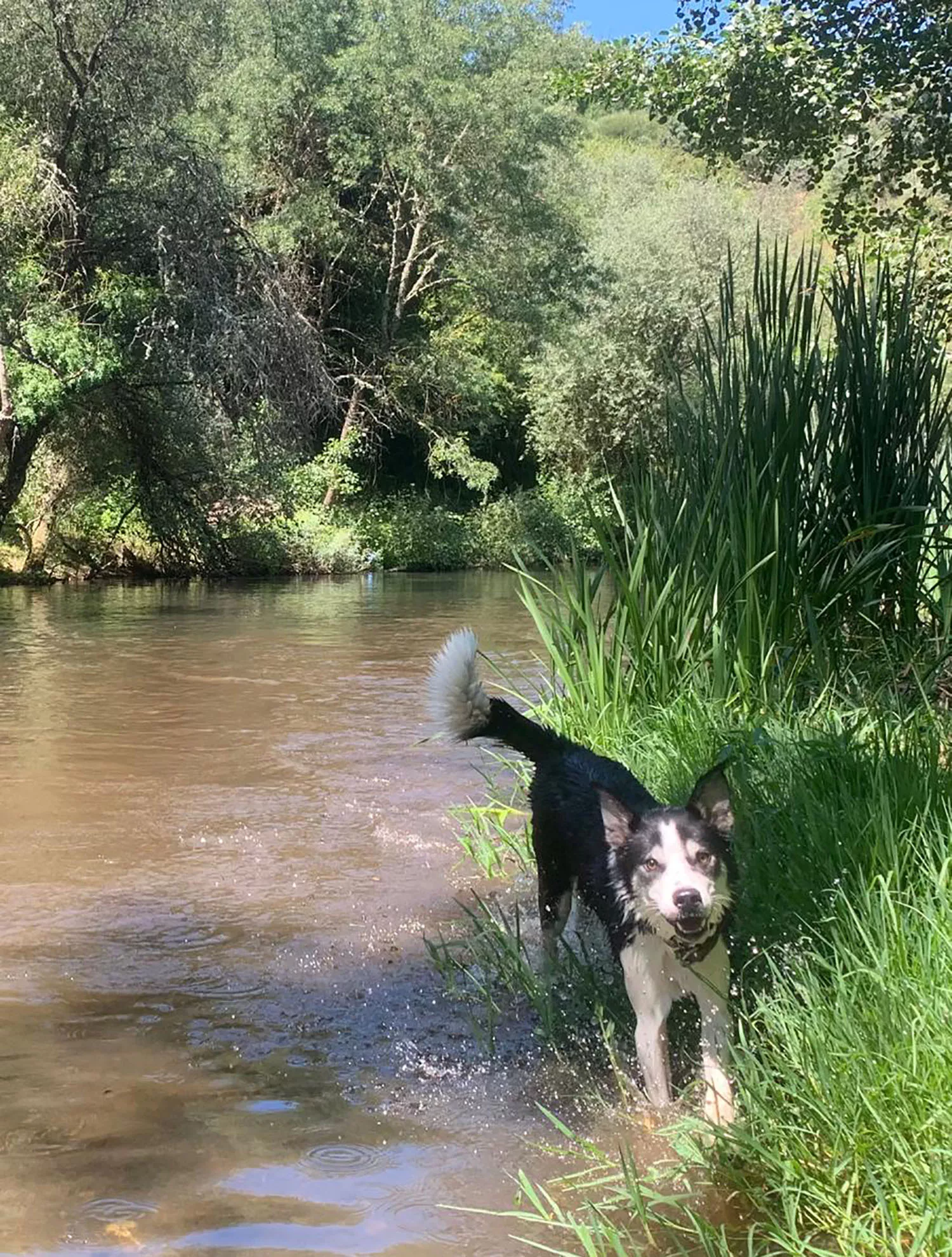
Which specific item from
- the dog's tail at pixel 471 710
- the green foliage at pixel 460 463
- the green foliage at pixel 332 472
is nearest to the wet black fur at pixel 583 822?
the dog's tail at pixel 471 710

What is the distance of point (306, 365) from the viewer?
22.0m

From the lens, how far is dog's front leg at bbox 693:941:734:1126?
10.1 feet

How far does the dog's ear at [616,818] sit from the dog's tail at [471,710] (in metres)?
1.15

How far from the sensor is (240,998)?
4164 millimetres

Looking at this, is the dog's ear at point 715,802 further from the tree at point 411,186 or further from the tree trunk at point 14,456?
the tree at point 411,186

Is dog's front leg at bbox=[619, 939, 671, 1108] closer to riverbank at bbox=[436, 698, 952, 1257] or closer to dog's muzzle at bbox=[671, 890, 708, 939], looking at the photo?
riverbank at bbox=[436, 698, 952, 1257]

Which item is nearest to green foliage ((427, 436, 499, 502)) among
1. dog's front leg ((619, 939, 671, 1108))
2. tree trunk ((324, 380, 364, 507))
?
tree trunk ((324, 380, 364, 507))

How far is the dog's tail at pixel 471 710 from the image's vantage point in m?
4.52

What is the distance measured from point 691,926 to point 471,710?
5.50 feet

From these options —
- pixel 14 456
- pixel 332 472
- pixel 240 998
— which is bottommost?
pixel 240 998

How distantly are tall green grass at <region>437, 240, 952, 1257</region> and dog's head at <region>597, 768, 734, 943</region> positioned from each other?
23 centimetres

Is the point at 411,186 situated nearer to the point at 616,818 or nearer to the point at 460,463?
the point at 460,463

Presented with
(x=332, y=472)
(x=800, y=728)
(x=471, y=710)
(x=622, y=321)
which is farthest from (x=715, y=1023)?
(x=622, y=321)

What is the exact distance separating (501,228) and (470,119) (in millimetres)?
3074
